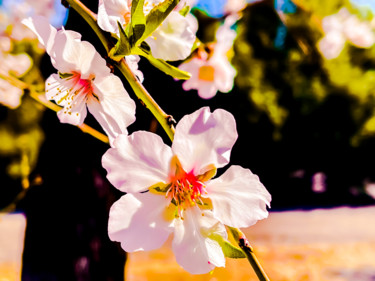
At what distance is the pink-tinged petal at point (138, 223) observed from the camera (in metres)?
0.43

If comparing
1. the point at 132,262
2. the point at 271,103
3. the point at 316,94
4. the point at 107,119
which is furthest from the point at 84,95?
the point at 316,94

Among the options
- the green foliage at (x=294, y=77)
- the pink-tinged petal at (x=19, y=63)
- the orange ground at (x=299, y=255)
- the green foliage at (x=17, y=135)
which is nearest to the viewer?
the pink-tinged petal at (x=19, y=63)

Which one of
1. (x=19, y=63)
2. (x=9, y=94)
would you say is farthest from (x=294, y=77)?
(x=9, y=94)

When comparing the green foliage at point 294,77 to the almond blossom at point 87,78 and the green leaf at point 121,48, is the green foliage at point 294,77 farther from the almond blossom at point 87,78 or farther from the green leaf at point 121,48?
the green leaf at point 121,48

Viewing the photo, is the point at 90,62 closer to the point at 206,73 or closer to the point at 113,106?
the point at 113,106

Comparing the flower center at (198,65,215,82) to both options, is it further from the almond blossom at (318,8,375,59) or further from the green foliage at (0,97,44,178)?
the green foliage at (0,97,44,178)

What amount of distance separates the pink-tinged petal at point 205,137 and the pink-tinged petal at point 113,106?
65 mm

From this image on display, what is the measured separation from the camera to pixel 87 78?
501 mm

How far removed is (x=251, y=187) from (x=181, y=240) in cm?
10

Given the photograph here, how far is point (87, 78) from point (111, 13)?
95mm

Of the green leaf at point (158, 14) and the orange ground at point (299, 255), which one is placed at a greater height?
the green leaf at point (158, 14)

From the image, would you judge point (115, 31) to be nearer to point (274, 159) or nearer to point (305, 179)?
point (274, 159)

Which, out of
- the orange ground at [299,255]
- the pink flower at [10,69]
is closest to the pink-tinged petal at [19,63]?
the pink flower at [10,69]

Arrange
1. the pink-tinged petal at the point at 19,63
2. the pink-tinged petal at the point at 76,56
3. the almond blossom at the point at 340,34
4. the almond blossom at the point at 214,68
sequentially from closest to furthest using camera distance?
the pink-tinged petal at the point at 76,56 → the almond blossom at the point at 214,68 → the almond blossom at the point at 340,34 → the pink-tinged petal at the point at 19,63
